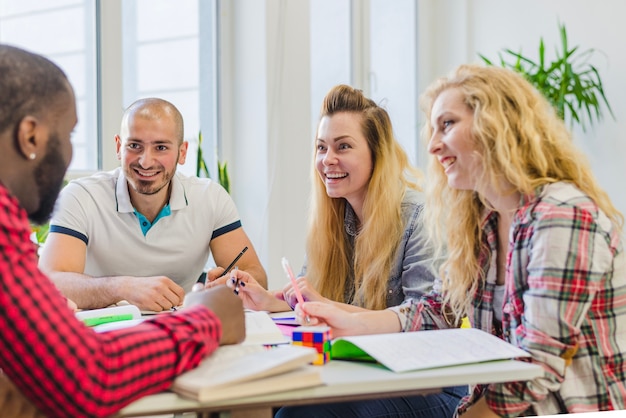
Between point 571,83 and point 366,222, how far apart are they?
1.71 meters

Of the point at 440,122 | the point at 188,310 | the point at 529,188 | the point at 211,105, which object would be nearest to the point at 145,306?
the point at 188,310

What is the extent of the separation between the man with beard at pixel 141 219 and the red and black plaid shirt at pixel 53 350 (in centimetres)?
121

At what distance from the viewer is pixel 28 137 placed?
3.55 ft

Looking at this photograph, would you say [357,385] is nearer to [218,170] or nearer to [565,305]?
[565,305]

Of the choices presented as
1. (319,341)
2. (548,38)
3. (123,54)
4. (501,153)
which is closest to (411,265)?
(501,153)

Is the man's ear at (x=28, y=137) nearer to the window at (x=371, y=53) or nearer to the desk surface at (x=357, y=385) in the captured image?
the desk surface at (x=357, y=385)

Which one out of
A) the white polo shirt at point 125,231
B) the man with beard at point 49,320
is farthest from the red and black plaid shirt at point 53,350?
the white polo shirt at point 125,231

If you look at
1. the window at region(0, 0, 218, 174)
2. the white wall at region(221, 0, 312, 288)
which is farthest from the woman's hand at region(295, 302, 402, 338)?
the white wall at region(221, 0, 312, 288)

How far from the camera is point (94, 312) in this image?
5.74ft

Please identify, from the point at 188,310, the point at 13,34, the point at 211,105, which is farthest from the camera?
the point at 211,105

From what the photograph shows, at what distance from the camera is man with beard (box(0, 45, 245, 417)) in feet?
3.19

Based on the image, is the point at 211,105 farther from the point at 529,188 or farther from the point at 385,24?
the point at 529,188

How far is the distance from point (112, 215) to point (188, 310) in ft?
4.19

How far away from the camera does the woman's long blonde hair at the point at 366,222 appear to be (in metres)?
1.99
